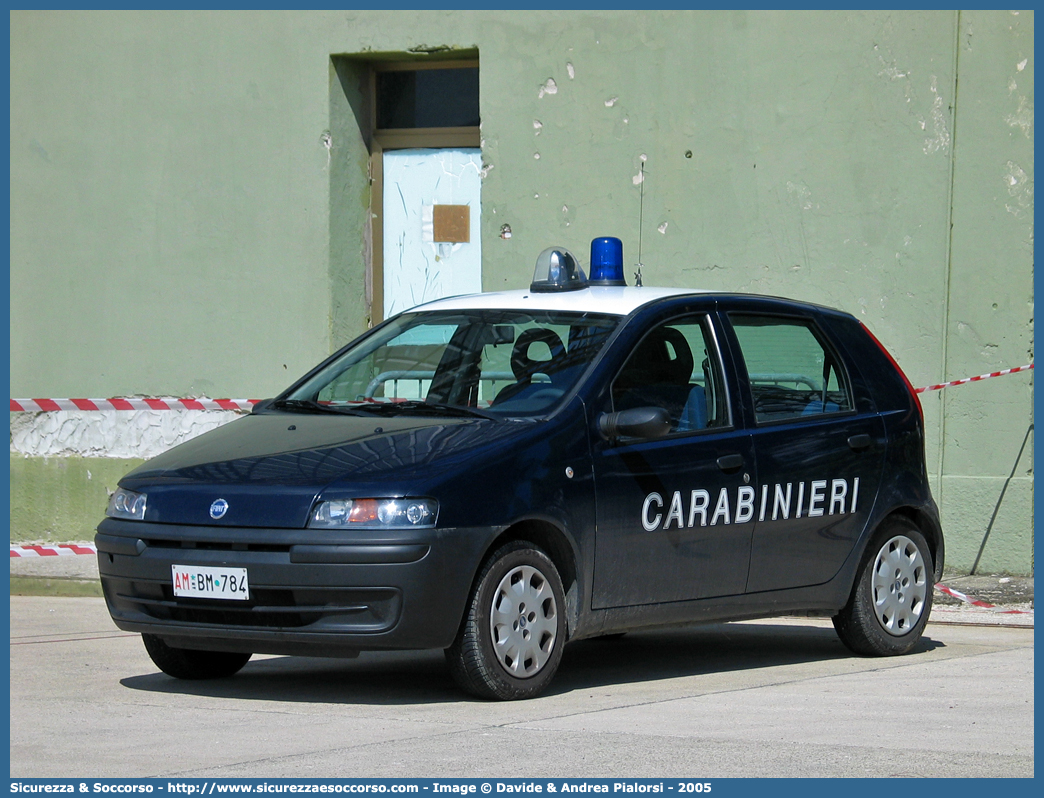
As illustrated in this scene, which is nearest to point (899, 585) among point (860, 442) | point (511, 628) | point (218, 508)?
point (860, 442)

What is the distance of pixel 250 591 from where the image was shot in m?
6.08

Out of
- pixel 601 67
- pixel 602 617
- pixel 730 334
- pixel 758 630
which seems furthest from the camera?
pixel 601 67

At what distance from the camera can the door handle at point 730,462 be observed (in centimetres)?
708

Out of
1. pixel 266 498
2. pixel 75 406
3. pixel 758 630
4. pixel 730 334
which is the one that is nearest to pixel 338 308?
pixel 75 406

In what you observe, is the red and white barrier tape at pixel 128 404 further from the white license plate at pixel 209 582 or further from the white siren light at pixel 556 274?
the white license plate at pixel 209 582

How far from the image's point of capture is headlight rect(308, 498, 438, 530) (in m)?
5.97

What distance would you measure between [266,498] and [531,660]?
3.91 ft

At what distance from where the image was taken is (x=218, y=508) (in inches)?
243

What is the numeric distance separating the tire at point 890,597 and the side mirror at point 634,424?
1694mm

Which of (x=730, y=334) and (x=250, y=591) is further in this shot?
(x=730, y=334)

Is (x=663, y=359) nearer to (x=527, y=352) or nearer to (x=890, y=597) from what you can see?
(x=527, y=352)

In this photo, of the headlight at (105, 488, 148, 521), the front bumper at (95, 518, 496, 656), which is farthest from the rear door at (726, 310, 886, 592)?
the headlight at (105, 488, 148, 521)

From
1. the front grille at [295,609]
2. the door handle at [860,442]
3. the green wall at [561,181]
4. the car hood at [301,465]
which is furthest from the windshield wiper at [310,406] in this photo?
the green wall at [561,181]

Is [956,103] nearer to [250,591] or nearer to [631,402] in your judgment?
[631,402]
